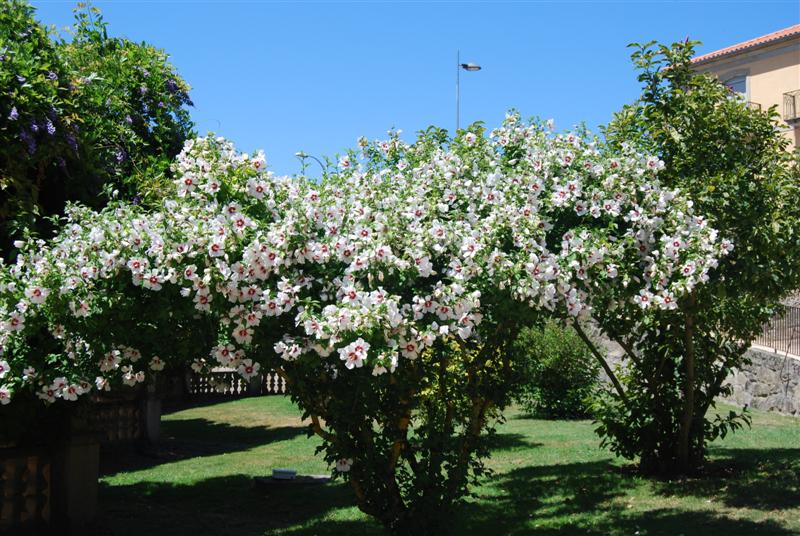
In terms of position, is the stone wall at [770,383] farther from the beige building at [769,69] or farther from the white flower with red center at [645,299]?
the beige building at [769,69]

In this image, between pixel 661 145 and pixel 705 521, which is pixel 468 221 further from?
pixel 705 521

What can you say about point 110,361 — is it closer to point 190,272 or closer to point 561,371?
point 190,272

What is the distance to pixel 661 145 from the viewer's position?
7.91m

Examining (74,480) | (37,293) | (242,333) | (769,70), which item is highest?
(769,70)

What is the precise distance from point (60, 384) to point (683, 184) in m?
5.45

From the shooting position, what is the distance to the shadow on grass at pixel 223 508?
857cm

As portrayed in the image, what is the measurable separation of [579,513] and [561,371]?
10.2 metres

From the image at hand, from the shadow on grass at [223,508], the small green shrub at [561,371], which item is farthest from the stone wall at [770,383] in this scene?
the shadow on grass at [223,508]

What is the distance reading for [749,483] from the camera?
9047 millimetres

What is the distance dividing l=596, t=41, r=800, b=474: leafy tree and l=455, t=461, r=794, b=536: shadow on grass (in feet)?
2.54

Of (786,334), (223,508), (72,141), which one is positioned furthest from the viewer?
(786,334)

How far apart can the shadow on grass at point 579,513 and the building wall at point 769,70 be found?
2404cm

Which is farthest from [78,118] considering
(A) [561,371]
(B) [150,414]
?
(A) [561,371]

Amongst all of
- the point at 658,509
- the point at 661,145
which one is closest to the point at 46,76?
the point at 661,145
